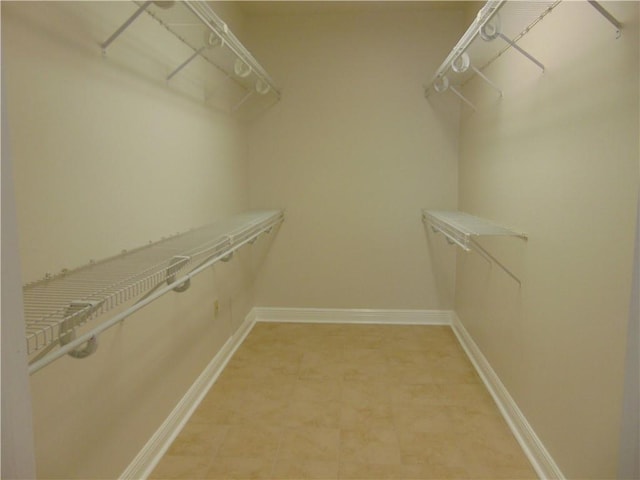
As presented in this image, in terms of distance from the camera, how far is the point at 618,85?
53.0 inches

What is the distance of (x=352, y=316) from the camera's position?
148 inches

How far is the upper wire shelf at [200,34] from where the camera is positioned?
157 cm

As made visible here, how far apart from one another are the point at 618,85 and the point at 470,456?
5.11 ft

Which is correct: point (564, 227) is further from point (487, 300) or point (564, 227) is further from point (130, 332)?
point (130, 332)

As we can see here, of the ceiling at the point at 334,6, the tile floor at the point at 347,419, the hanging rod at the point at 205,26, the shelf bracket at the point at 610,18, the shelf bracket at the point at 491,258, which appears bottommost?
the tile floor at the point at 347,419

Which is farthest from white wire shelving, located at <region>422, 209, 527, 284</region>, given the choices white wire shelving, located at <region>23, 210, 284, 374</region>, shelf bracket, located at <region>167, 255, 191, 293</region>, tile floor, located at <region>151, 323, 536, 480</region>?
shelf bracket, located at <region>167, 255, 191, 293</region>

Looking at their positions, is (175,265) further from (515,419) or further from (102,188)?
(515,419)

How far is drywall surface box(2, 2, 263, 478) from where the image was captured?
1228 millimetres

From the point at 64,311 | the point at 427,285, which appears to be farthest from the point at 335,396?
the point at 64,311

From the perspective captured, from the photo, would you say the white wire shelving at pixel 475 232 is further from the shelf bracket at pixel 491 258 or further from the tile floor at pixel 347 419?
the tile floor at pixel 347 419

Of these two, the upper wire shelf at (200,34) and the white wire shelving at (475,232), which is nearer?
the upper wire shelf at (200,34)

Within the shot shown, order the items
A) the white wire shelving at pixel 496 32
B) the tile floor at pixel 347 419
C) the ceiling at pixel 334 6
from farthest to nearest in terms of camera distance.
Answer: the ceiling at pixel 334 6
the tile floor at pixel 347 419
the white wire shelving at pixel 496 32

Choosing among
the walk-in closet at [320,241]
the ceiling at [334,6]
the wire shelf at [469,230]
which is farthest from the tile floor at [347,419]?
the ceiling at [334,6]

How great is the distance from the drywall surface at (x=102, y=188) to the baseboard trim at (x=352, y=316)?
4.30 ft
